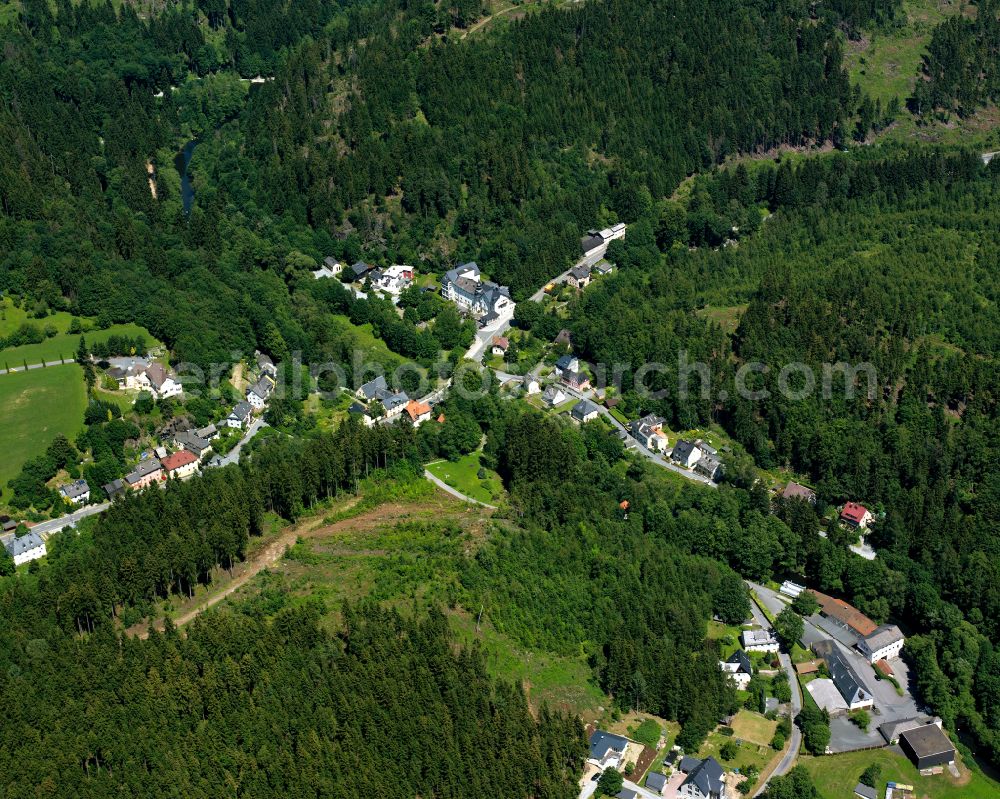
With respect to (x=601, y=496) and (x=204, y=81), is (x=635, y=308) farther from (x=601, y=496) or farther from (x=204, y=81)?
(x=204, y=81)

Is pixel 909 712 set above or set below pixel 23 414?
below

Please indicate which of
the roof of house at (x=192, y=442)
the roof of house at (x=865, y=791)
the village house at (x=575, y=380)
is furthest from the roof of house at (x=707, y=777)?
the roof of house at (x=192, y=442)

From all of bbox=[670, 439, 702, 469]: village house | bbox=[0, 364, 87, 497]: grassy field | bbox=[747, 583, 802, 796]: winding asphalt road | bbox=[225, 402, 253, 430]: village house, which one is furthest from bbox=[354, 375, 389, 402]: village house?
bbox=[747, 583, 802, 796]: winding asphalt road

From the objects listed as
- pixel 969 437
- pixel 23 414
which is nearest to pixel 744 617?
pixel 969 437

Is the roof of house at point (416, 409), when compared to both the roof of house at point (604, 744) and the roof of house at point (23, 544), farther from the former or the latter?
the roof of house at point (604, 744)

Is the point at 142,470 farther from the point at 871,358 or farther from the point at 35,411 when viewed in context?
the point at 871,358

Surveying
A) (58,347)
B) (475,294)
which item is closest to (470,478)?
(475,294)

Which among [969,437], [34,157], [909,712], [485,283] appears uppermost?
[34,157]
